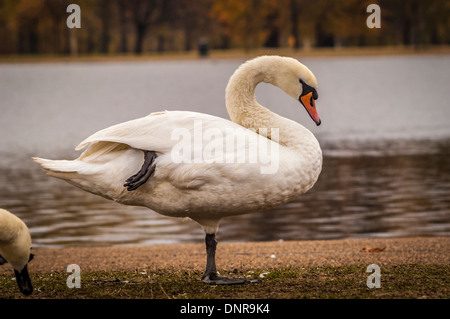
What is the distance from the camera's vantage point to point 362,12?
9494 cm

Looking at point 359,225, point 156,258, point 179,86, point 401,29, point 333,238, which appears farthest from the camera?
point 401,29

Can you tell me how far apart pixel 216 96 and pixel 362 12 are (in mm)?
54483

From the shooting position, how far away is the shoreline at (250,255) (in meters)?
8.07

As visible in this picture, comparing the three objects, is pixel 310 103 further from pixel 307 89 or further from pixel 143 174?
pixel 143 174

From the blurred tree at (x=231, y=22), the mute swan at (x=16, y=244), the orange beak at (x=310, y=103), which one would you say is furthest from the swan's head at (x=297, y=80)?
the blurred tree at (x=231, y=22)

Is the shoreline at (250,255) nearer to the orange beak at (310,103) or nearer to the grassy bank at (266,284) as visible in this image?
the grassy bank at (266,284)

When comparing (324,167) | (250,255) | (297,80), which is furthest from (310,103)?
(324,167)

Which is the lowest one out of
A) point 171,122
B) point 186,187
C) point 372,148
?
point 372,148

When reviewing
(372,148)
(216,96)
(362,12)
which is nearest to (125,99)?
(216,96)

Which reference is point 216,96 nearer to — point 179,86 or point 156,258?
point 179,86

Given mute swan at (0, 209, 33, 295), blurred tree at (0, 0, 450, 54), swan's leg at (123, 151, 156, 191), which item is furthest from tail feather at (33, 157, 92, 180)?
blurred tree at (0, 0, 450, 54)

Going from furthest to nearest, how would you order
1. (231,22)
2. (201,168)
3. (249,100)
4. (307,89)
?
(231,22) → (249,100) → (307,89) → (201,168)

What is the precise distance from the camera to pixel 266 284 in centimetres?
651

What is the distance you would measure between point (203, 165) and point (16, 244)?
1574 mm
